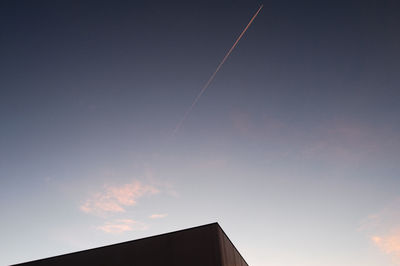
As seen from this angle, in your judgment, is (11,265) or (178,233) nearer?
(178,233)

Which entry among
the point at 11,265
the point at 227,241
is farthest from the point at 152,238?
the point at 11,265

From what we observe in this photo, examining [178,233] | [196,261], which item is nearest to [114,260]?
[178,233]

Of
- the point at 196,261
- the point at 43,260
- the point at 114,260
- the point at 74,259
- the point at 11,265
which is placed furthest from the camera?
the point at 11,265

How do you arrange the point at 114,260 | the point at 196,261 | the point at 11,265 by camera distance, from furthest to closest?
the point at 11,265
the point at 114,260
the point at 196,261

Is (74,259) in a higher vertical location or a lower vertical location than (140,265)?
higher

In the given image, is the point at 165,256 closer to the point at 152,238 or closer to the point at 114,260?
the point at 152,238

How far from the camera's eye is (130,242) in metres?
13.1

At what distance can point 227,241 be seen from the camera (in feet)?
42.9

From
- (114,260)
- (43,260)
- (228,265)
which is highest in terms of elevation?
(43,260)

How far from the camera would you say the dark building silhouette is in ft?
37.3

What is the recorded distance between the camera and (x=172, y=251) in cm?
1194

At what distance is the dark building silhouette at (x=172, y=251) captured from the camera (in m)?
11.4

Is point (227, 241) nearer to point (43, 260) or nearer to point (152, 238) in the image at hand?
point (152, 238)

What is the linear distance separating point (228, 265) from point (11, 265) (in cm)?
1414
